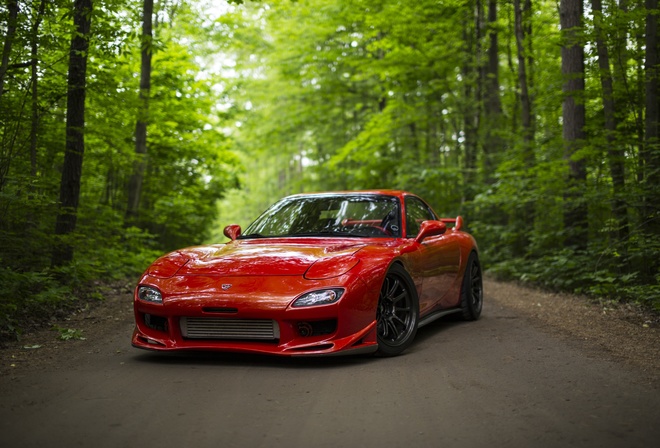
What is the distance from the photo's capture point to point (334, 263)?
503cm

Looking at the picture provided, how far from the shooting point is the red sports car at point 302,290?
4699 millimetres

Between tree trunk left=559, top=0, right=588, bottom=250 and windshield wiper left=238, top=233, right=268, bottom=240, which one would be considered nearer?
windshield wiper left=238, top=233, right=268, bottom=240

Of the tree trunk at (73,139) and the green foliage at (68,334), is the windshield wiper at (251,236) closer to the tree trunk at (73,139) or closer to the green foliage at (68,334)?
the green foliage at (68,334)

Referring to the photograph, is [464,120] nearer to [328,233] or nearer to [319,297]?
[328,233]

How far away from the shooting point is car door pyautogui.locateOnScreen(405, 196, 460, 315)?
20.3 feet

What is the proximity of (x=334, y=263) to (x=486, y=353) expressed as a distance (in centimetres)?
146

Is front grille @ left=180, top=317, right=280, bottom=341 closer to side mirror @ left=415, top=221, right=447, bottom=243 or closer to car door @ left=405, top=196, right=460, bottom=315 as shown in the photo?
car door @ left=405, top=196, right=460, bottom=315

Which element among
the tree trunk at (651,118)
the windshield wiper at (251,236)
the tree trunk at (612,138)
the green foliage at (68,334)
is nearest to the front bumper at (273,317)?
the windshield wiper at (251,236)

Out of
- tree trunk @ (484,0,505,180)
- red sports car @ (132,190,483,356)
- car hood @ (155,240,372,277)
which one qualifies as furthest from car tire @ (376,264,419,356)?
tree trunk @ (484,0,505,180)

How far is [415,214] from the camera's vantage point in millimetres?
6902

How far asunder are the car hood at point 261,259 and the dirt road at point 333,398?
0.66 meters

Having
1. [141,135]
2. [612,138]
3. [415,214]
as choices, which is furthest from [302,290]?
[141,135]

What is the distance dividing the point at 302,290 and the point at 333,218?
5.62ft

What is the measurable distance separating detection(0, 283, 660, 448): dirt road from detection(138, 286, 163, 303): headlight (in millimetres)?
460
